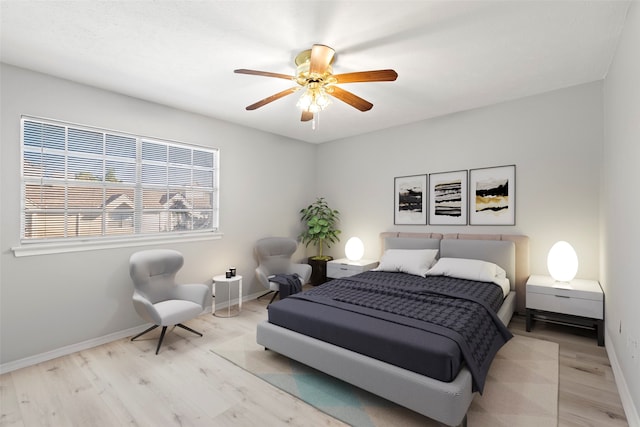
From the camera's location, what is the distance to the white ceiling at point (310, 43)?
2.05 metres

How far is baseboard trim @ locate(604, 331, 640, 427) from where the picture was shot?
6.16 ft

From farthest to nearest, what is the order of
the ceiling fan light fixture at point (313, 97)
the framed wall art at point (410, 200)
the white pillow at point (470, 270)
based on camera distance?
the framed wall art at point (410, 200)
the white pillow at point (470, 270)
the ceiling fan light fixture at point (313, 97)

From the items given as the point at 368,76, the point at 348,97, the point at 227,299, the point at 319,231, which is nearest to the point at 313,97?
the point at 348,97

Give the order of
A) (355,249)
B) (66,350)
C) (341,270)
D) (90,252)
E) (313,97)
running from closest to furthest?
1. (313,97)
2. (66,350)
3. (90,252)
4. (341,270)
5. (355,249)

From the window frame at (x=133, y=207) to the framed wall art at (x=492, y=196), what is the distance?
11.9ft

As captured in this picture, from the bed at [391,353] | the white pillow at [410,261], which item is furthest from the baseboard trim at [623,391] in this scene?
the white pillow at [410,261]

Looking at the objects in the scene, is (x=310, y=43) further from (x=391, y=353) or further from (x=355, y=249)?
(x=355, y=249)

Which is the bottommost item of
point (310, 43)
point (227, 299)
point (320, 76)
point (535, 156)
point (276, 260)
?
point (227, 299)

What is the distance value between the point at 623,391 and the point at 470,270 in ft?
5.21

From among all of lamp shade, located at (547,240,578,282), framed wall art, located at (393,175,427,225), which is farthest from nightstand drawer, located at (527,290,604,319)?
framed wall art, located at (393,175,427,225)

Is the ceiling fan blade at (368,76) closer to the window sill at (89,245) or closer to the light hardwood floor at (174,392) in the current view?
the light hardwood floor at (174,392)

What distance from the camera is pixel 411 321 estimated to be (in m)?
2.38

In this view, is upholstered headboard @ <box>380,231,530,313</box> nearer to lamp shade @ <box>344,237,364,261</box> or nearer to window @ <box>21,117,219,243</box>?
lamp shade @ <box>344,237,364,261</box>

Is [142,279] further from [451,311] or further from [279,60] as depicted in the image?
[451,311]
